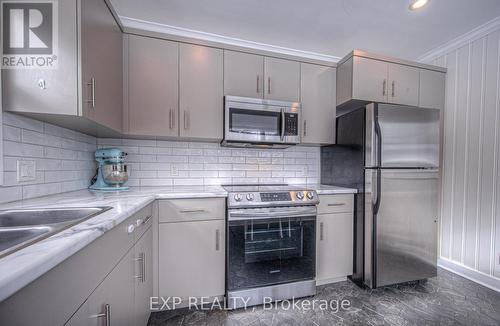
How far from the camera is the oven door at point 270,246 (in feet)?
5.39

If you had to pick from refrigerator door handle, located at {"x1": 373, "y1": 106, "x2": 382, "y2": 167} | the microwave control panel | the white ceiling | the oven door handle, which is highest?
the white ceiling

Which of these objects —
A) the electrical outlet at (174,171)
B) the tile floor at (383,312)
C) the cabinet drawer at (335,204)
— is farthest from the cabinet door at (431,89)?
the electrical outlet at (174,171)

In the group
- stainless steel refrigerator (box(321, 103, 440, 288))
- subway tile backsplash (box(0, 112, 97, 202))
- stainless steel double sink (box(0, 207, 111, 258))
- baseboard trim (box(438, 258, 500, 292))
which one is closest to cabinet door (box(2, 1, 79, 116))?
subway tile backsplash (box(0, 112, 97, 202))

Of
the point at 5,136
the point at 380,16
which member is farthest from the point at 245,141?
the point at 380,16

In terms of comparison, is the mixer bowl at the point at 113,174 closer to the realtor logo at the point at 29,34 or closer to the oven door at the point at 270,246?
the realtor logo at the point at 29,34

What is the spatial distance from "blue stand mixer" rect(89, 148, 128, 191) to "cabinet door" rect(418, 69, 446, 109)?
3022 mm

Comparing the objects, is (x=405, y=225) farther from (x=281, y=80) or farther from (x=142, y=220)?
(x=142, y=220)

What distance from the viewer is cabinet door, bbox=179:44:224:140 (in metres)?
1.86

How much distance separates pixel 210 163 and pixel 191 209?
2.42 feet

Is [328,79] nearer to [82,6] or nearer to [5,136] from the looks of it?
[82,6]

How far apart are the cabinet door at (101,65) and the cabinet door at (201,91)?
18.9 inches

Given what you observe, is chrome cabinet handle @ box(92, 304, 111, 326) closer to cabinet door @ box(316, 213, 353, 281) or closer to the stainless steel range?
the stainless steel range

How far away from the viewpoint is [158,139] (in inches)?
82.6

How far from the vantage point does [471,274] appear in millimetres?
2080
